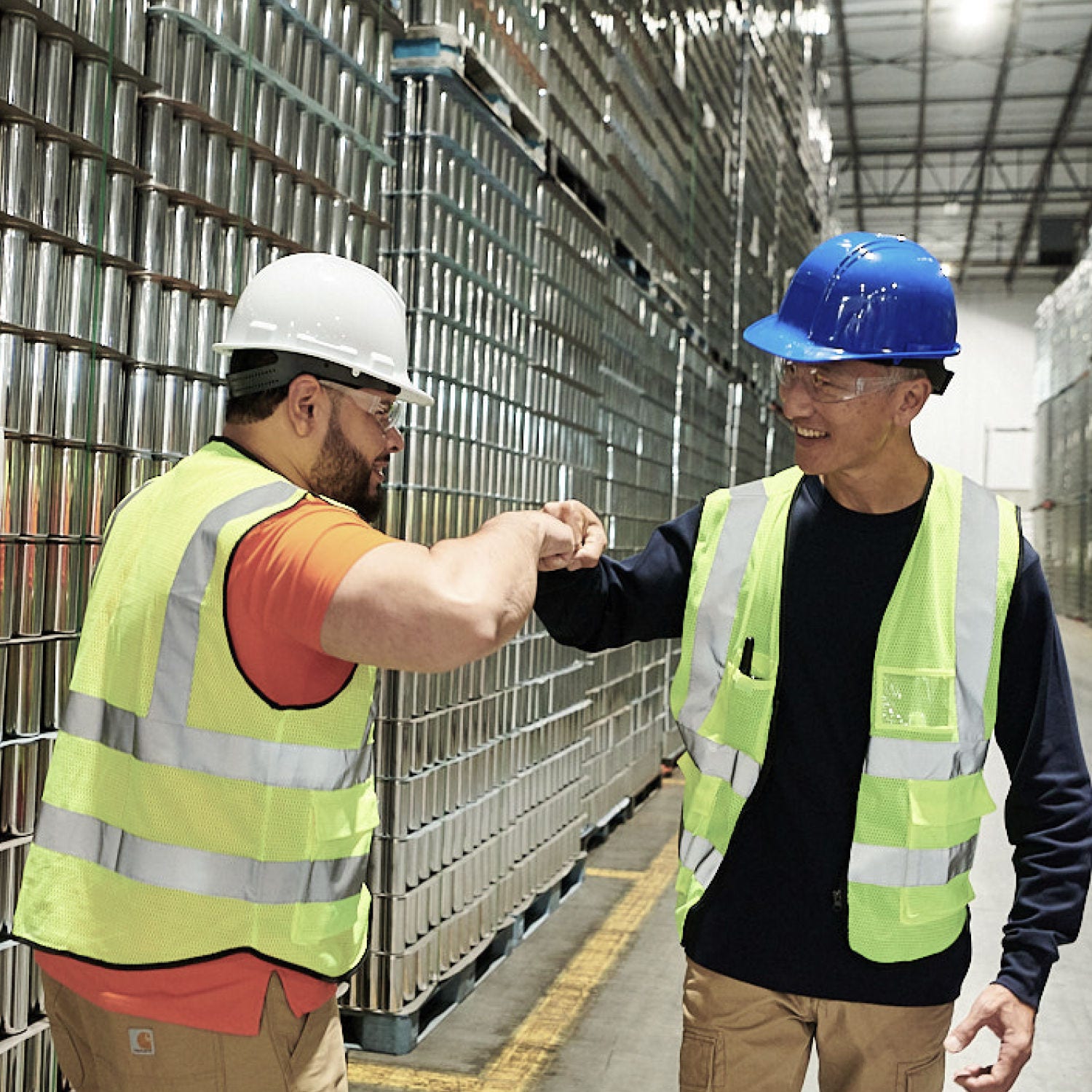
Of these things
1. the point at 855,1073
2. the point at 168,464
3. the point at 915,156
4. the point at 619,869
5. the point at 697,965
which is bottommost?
the point at 619,869

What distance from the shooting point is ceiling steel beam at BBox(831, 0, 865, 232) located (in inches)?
932

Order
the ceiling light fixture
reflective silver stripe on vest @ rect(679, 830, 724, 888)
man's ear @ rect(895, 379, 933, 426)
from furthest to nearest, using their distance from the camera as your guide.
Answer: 1. the ceiling light fixture
2. man's ear @ rect(895, 379, 933, 426)
3. reflective silver stripe on vest @ rect(679, 830, 724, 888)

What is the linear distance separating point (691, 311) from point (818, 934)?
7.15m

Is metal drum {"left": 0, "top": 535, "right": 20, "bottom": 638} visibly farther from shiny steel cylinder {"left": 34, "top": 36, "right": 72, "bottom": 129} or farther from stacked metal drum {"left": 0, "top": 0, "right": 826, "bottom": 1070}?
shiny steel cylinder {"left": 34, "top": 36, "right": 72, "bottom": 129}

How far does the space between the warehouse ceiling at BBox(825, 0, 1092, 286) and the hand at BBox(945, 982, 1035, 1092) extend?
2071 cm

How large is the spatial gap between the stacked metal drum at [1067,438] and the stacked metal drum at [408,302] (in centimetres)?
1613

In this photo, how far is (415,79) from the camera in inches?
161

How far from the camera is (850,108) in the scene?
27859 mm

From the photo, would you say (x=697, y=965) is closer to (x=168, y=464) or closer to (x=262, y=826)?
(x=262, y=826)

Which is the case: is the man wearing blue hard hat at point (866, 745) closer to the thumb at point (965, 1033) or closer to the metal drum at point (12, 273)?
the thumb at point (965, 1033)

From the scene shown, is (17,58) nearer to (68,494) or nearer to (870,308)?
(68,494)

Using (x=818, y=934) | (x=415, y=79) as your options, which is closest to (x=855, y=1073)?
(x=818, y=934)

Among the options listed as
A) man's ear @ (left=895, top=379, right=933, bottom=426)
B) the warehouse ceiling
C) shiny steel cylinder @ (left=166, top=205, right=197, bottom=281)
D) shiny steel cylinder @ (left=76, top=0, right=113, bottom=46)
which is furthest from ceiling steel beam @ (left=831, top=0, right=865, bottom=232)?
man's ear @ (left=895, top=379, right=933, bottom=426)

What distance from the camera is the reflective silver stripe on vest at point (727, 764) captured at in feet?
7.09
